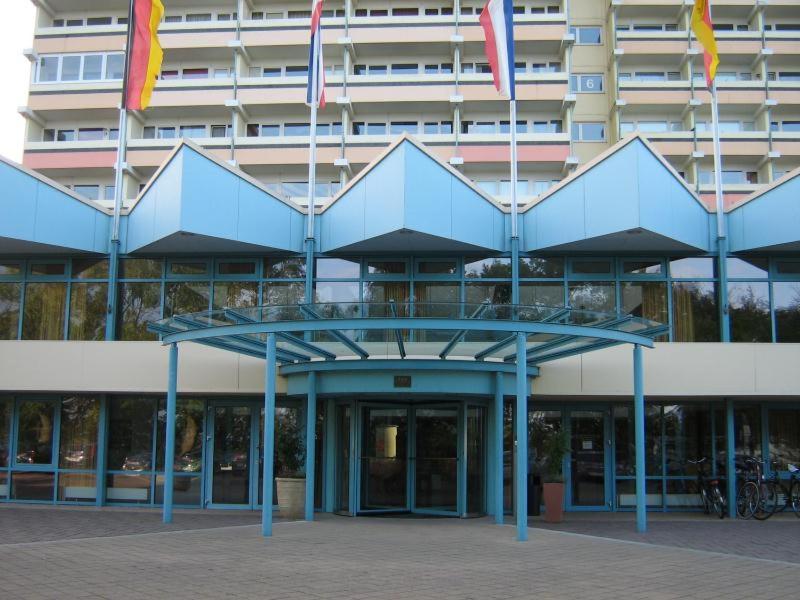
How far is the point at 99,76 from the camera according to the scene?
4922 cm

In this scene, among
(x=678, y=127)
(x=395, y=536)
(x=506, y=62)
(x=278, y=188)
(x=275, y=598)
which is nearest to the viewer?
(x=275, y=598)

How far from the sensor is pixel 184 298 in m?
19.1

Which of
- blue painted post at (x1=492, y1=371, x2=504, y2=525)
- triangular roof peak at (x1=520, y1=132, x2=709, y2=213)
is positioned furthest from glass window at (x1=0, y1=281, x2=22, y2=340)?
triangular roof peak at (x1=520, y1=132, x2=709, y2=213)

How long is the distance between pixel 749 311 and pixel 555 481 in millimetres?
5881

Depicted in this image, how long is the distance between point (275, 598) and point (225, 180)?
1121 cm

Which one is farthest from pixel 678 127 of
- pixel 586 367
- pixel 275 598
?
pixel 275 598

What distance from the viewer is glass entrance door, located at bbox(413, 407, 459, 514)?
54.7 feet

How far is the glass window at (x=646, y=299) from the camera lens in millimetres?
18547

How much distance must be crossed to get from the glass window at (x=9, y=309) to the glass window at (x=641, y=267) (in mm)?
13216

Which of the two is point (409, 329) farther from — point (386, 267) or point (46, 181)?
point (46, 181)

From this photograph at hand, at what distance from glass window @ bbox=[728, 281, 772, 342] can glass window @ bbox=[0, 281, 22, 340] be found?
1538 centimetres

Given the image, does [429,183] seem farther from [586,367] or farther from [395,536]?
[395,536]

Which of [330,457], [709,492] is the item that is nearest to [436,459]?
[330,457]

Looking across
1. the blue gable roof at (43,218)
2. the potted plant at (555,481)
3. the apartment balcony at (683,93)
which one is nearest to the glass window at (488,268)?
the potted plant at (555,481)
